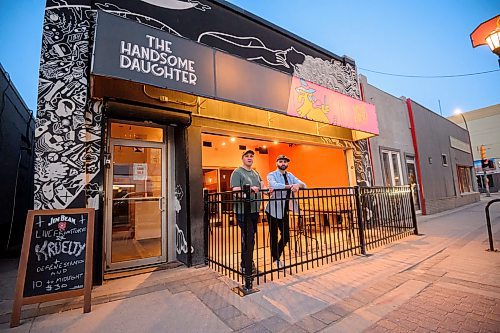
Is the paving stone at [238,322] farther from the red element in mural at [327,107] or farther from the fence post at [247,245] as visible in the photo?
the red element in mural at [327,107]

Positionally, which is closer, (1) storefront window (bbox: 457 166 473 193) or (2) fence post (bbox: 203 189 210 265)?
(2) fence post (bbox: 203 189 210 265)

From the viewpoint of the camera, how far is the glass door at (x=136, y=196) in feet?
12.9

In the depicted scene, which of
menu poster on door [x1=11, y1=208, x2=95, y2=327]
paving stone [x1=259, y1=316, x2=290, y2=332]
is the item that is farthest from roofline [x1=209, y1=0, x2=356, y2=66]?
paving stone [x1=259, y1=316, x2=290, y2=332]

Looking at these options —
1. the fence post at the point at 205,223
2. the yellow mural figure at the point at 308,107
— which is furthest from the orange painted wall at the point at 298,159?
the fence post at the point at 205,223

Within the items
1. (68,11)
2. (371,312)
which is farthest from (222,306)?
(68,11)

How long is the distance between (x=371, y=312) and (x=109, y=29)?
14.6ft

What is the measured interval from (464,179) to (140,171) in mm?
21163

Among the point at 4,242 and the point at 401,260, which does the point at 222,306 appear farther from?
the point at 4,242

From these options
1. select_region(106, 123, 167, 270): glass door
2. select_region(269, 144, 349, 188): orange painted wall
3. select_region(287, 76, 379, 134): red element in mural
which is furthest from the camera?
select_region(269, 144, 349, 188): orange painted wall

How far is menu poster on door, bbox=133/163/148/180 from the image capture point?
13.7 feet

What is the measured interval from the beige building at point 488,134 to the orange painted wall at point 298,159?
3373cm

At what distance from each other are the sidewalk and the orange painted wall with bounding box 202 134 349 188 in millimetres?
4448

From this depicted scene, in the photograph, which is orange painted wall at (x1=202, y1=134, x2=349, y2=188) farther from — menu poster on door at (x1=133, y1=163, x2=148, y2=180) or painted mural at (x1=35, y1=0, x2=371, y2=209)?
painted mural at (x1=35, y1=0, x2=371, y2=209)

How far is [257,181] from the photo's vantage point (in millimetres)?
3801
